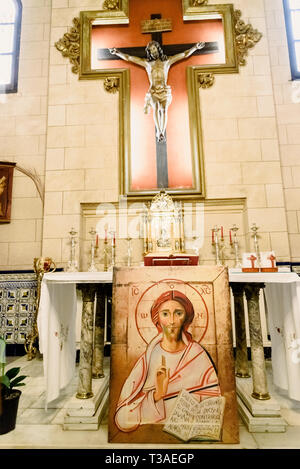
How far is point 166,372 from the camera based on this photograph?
185cm

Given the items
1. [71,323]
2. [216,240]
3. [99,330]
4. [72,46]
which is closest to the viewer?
[71,323]

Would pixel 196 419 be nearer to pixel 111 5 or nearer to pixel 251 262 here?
pixel 251 262

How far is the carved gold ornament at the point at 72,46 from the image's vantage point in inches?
189

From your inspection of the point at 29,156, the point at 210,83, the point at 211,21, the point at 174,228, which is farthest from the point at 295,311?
the point at 211,21

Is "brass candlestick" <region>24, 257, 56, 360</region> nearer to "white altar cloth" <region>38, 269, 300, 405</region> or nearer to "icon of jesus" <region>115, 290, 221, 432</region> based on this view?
"white altar cloth" <region>38, 269, 300, 405</region>

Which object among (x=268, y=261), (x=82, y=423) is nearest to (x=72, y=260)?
(x=82, y=423)

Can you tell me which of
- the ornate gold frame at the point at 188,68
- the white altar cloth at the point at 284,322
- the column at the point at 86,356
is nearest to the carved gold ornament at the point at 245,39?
the ornate gold frame at the point at 188,68

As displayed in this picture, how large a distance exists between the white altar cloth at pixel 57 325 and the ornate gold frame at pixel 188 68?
7.43 feet

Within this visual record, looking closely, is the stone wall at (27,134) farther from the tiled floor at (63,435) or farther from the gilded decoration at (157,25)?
the tiled floor at (63,435)

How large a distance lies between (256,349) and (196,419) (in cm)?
70

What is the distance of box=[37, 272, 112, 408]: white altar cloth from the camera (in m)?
2.11

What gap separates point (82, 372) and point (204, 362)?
943mm

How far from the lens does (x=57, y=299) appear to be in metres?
2.37

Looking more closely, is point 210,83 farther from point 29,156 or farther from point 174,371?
point 174,371
